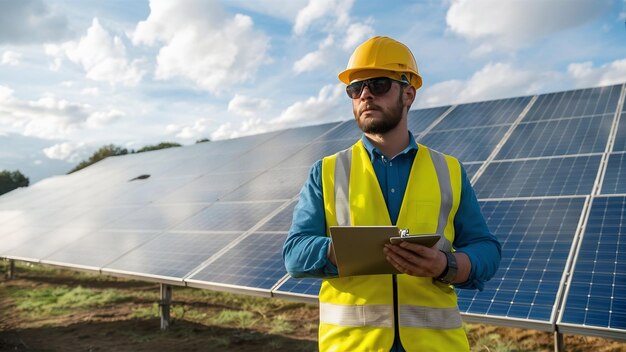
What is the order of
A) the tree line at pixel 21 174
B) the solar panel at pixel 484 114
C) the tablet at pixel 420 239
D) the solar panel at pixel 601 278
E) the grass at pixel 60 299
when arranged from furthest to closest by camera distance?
the tree line at pixel 21 174 < the grass at pixel 60 299 < the solar panel at pixel 484 114 < the solar panel at pixel 601 278 < the tablet at pixel 420 239

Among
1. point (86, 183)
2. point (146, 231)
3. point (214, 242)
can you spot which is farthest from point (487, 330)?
point (86, 183)

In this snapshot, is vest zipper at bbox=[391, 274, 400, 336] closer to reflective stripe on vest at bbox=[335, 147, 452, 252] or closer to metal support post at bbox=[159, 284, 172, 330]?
reflective stripe on vest at bbox=[335, 147, 452, 252]

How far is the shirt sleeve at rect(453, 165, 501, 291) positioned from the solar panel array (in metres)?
2.00

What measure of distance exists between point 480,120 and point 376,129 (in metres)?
8.24

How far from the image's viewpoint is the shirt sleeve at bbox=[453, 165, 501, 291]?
2.34 m

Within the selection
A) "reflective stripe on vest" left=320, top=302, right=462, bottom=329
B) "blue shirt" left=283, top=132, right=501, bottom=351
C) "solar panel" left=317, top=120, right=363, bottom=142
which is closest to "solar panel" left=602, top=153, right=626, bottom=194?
"blue shirt" left=283, top=132, right=501, bottom=351

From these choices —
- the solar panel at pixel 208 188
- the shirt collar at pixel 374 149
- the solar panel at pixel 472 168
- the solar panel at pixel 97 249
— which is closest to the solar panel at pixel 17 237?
the solar panel at pixel 97 249

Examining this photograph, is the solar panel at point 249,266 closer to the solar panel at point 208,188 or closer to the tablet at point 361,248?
the solar panel at point 208,188

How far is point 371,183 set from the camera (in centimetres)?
246

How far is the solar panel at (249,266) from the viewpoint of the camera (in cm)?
593

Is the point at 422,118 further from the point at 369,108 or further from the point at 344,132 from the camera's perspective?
the point at 369,108

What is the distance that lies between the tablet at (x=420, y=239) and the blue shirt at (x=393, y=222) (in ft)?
1.33

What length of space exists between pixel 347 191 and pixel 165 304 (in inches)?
294

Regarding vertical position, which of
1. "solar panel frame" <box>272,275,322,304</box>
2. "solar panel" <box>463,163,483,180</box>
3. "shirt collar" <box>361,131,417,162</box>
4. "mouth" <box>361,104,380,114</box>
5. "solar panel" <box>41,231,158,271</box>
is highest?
"mouth" <box>361,104,380,114</box>
